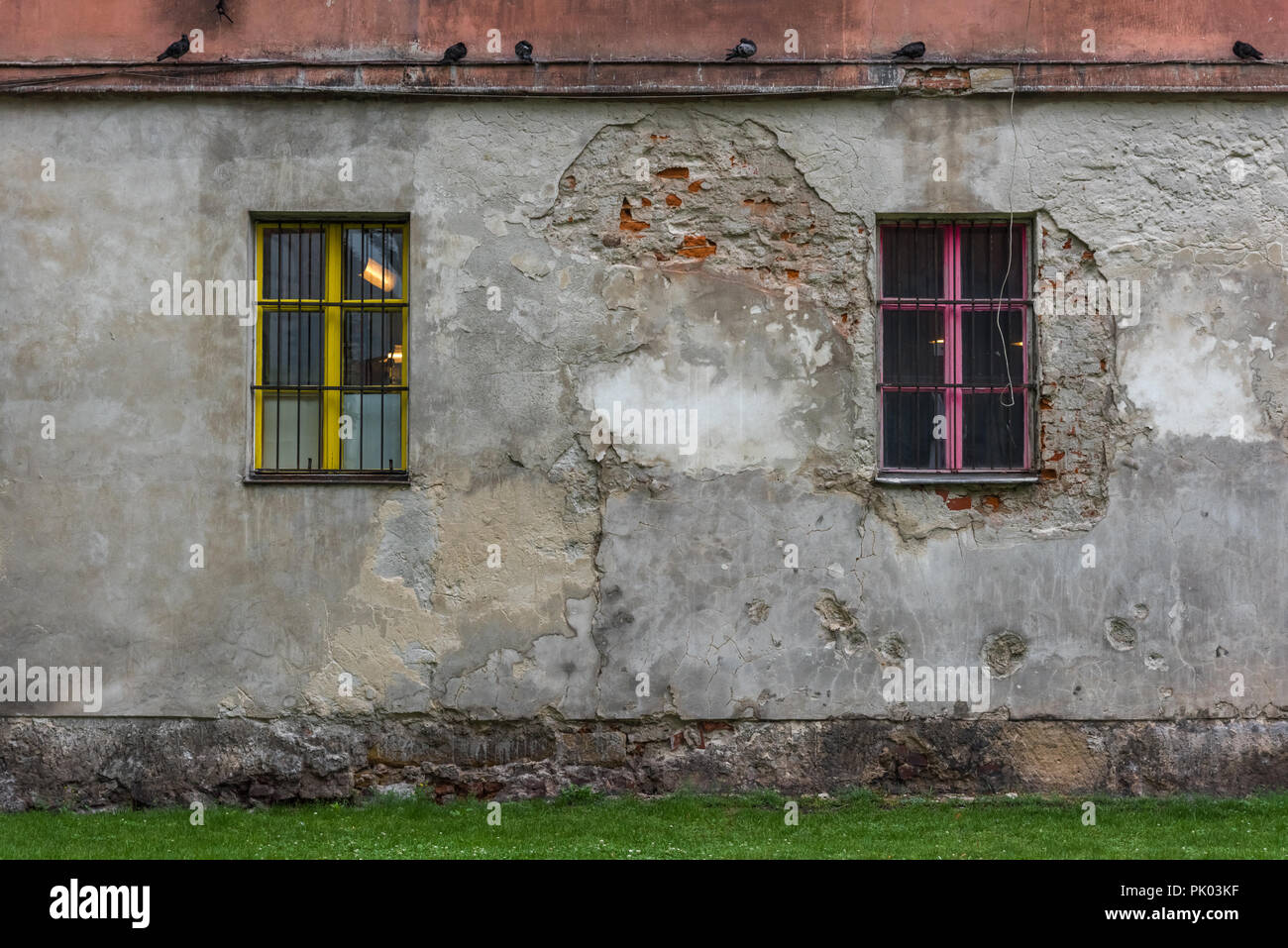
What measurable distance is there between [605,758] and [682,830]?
78cm

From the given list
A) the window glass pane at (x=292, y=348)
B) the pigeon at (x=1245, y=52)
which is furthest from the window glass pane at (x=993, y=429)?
the window glass pane at (x=292, y=348)

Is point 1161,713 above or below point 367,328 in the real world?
below

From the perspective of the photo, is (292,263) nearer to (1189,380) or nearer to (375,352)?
(375,352)

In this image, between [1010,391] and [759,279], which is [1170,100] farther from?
[759,279]

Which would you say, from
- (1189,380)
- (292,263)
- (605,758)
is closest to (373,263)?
(292,263)

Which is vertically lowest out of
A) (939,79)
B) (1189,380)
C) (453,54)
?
(1189,380)

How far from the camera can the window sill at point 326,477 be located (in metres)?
7.36

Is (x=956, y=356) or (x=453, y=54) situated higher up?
(x=453, y=54)

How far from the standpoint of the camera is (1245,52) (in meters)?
7.36

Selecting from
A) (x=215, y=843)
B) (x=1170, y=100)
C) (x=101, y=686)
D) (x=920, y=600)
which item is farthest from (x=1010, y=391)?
(x=101, y=686)

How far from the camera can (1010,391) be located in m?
7.53

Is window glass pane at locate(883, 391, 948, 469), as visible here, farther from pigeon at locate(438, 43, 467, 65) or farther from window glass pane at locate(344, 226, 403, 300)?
pigeon at locate(438, 43, 467, 65)

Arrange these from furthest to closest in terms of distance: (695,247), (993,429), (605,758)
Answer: (993,429) → (695,247) → (605,758)

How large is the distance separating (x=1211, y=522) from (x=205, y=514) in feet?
19.0
